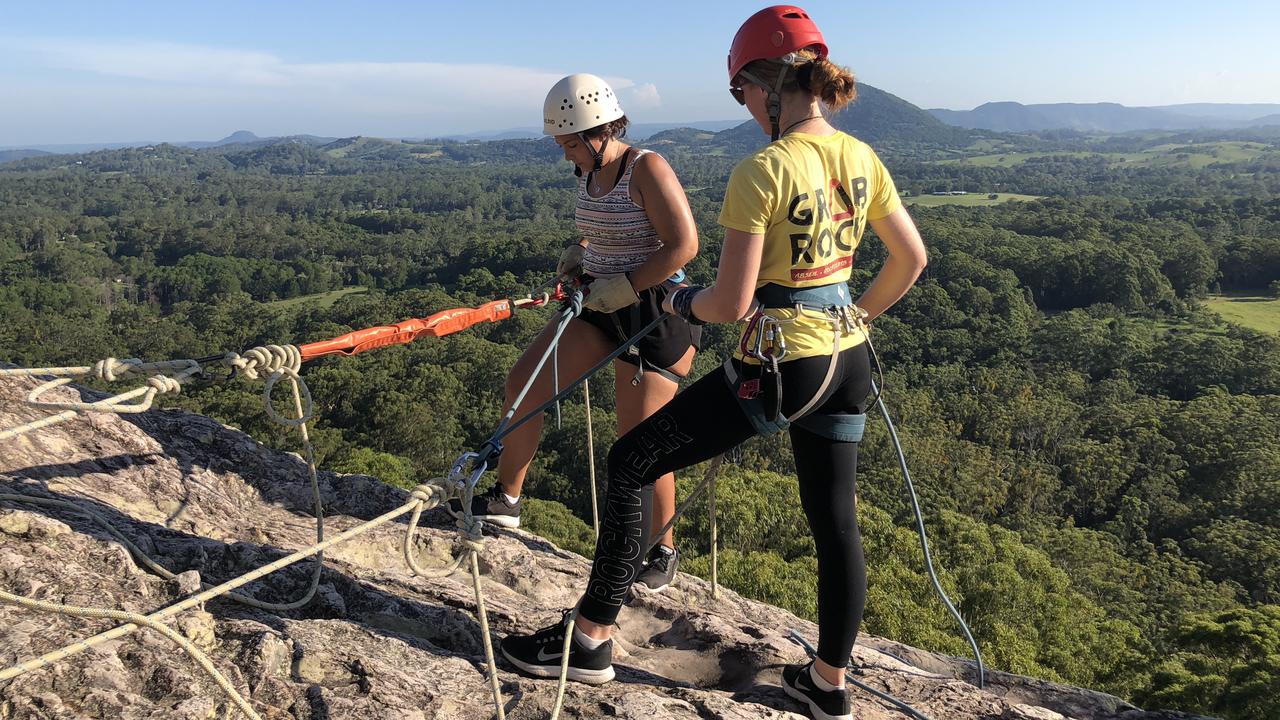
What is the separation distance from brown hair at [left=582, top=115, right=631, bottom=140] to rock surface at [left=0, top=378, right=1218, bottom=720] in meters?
1.99

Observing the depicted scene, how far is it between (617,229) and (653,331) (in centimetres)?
45

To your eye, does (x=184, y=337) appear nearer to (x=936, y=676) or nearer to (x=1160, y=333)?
(x=936, y=676)

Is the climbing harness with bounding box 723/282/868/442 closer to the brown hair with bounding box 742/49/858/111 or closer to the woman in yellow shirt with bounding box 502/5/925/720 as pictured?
the woman in yellow shirt with bounding box 502/5/925/720

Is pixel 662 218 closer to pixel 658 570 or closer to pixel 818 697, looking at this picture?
pixel 658 570

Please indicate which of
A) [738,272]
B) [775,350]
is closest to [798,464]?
[775,350]

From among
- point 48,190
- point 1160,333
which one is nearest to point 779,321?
point 1160,333

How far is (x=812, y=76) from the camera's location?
87.1 inches

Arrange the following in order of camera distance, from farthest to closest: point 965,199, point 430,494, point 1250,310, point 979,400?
1. point 965,199
2. point 1250,310
3. point 979,400
4. point 430,494

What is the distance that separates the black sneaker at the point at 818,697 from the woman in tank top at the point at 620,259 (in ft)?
2.72

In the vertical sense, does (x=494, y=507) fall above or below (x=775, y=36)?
below

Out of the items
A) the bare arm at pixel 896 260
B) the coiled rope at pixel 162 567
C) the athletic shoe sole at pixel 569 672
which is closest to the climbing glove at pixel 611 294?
the bare arm at pixel 896 260

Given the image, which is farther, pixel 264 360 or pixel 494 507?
pixel 494 507

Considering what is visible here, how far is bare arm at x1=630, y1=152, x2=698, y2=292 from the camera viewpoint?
9.93 ft

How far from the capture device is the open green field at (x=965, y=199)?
12262cm
